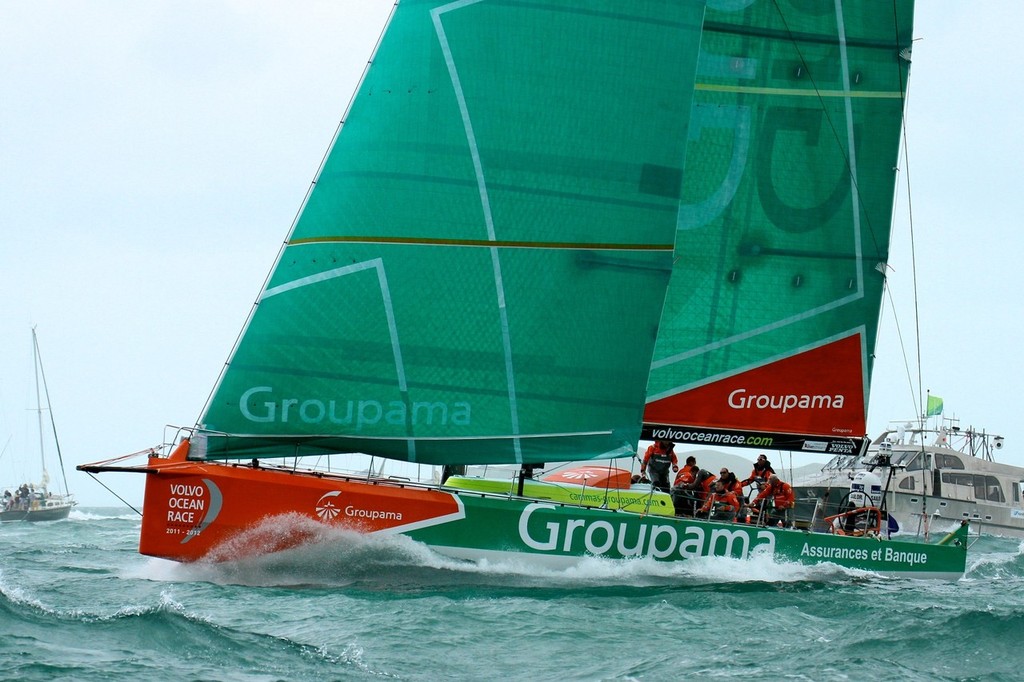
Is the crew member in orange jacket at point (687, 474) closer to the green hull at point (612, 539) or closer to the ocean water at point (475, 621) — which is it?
the green hull at point (612, 539)

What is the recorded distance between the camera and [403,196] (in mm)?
14672

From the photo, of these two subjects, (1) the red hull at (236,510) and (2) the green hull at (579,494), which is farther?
(2) the green hull at (579,494)

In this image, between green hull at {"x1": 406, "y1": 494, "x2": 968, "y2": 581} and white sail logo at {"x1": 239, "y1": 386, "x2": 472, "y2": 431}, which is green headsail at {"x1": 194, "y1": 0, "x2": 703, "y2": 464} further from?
green hull at {"x1": 406, "y1": 494, "x2": 968, "y2": 581}

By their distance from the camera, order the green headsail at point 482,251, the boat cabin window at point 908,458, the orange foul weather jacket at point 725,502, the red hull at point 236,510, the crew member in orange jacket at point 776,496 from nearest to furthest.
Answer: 1. the red hull at point 236,510
2. the green headsail at point 482,251
3. the orange foul weather jacket at point 725,502
4. the crew member in orange jacket at point 776,496
5. the boat cabin window at point 908,458

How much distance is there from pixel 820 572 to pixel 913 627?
3674 millimetres

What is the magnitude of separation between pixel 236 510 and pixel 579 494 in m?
4.47

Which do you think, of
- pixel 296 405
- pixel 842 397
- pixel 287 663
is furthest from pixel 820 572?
pixel 287 663

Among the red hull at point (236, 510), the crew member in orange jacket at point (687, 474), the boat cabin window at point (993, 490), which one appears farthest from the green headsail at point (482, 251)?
the boat cabin window at point (993, 490)

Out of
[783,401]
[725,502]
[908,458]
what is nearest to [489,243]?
[725,502]

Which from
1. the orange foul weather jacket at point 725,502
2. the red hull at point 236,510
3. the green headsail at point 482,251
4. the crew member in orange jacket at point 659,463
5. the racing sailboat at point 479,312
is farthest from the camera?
the crew member in orange jacket at point 659,463

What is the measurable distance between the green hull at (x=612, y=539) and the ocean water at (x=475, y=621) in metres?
0.18

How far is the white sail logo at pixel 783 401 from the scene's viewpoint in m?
18.6

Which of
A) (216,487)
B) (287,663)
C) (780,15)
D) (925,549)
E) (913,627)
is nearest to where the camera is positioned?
(287,663)

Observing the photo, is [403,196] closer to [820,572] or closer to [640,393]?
[640,393]
